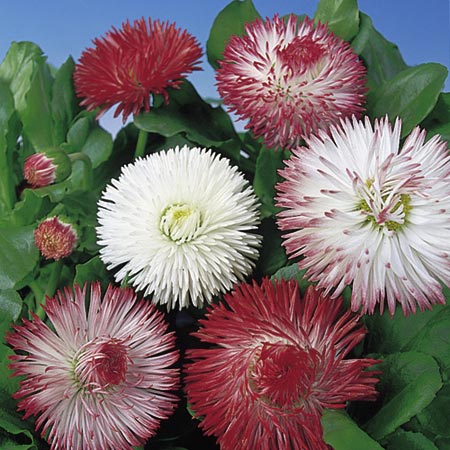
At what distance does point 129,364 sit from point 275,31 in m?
0.37

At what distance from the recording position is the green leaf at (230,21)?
1.04m

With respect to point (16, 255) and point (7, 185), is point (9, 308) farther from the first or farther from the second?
point (7, 185)

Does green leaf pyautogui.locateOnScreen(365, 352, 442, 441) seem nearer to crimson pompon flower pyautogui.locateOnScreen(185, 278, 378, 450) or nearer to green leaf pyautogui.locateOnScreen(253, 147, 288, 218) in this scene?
crimson pompon flower pyautogui.locateOnScreen(185, 278, 378, 450)

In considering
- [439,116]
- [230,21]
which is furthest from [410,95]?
[230,21]

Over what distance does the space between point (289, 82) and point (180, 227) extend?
0.59 feet

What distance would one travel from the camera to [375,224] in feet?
2.09

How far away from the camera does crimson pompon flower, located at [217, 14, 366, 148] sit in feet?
2.57

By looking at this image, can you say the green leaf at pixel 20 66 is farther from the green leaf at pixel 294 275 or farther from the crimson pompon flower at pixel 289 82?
the green leaf at pixel 294 275

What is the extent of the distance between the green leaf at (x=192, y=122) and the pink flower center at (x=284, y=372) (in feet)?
1.28

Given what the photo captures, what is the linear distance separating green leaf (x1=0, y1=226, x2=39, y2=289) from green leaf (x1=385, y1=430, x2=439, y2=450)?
437 millimetres

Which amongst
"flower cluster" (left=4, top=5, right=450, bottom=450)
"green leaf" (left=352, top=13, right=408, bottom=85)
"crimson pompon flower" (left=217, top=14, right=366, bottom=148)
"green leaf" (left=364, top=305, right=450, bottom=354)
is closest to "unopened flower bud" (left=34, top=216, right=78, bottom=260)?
"flower cluster" (left=4, top=5, right=450, bottom=450)

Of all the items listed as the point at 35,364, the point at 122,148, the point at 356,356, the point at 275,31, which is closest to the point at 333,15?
the point at 275,31

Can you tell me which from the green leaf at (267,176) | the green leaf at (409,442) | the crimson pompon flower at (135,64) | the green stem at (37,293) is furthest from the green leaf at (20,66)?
the green leaf at (409,442)

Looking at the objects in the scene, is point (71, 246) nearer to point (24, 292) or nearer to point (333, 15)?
point (24, 292)
